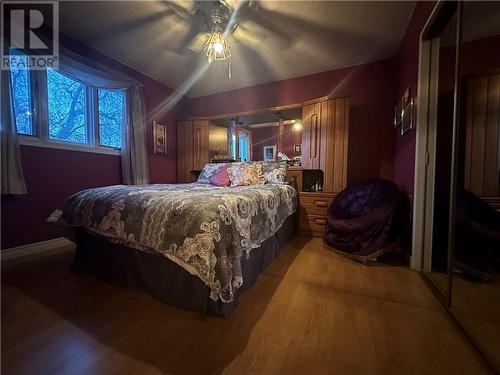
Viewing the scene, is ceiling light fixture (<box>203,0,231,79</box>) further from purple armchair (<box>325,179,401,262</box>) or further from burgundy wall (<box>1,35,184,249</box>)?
purple armchair (<box>325,179,401,262</box>)

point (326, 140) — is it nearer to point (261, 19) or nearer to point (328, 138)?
point (328, 138)

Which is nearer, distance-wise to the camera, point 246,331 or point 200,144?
point 246,331

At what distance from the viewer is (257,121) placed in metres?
3.68

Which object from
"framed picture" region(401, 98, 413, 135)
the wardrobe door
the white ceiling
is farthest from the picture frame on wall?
the wardrobe door

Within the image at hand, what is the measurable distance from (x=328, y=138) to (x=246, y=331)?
8.27 ft

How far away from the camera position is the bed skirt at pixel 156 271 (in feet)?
4.19

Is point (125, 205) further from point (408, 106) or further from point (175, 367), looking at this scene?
point (408, 106)

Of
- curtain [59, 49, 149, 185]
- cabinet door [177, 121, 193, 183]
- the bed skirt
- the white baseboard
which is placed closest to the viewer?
the bed skirt

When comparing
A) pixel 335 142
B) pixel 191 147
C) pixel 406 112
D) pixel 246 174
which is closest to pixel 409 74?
pixel 406 112

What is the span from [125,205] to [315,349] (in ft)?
4.68

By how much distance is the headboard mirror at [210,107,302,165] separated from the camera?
3.37 metres

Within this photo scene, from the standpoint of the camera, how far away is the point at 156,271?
144 centimetres

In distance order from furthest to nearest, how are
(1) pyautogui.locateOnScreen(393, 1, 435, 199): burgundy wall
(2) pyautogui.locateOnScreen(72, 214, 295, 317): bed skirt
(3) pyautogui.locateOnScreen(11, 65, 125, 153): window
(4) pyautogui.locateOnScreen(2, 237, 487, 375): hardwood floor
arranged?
(3) pyautogui.locateOnScreen(11, 65, 125, 153): window < (1) pyautogui.locateOnScreen(393, 1, 435, 199): burgundy wall < (2) pyautogui.locateOnScreen(72, 214, 295, 317): bed skirt < (4) pyautogui.locateOnScreen(2, 237, 487, 375): hardwood floor

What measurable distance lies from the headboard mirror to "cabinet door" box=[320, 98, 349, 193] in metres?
0.48
